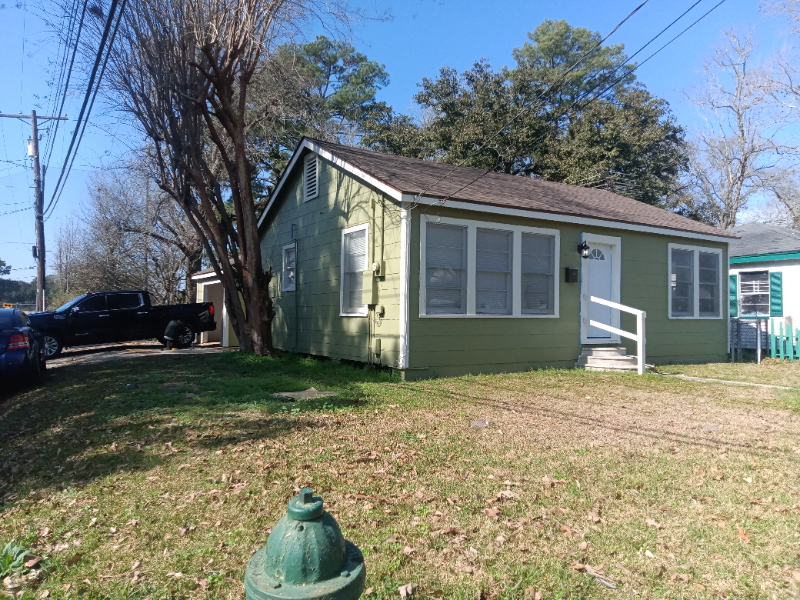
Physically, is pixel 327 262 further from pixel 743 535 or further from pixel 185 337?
pixel 743 535

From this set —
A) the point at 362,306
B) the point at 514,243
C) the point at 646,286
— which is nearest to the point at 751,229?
the point at 646,286

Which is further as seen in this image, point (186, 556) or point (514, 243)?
point (514, 243)

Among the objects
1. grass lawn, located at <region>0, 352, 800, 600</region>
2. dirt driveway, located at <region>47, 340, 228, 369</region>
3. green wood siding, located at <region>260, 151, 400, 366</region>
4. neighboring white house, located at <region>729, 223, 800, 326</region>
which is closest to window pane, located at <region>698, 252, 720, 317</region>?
neighboring white house, located at <region>729, 223, 800, 326</region>

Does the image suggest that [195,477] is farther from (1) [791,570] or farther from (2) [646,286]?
(2) [646,286]

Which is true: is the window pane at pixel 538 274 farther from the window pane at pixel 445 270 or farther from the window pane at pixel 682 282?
the window pane at pixel 682 282

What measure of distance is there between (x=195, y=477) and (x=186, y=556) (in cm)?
131

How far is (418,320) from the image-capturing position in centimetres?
948

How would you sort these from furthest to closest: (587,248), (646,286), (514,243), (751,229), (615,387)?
(751,229), (646,286), (587,248), (514,243), (615,387)

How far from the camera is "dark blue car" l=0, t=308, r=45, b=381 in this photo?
8.59m

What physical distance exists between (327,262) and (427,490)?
8434 millimetres

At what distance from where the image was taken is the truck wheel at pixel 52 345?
1486 centimetres

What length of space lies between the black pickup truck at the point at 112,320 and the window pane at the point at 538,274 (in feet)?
36.2

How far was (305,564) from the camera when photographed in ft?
5.62

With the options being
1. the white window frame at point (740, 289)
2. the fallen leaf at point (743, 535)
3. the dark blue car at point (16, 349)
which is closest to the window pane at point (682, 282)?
the white window frame at point (740, 289)
